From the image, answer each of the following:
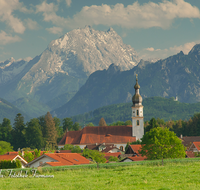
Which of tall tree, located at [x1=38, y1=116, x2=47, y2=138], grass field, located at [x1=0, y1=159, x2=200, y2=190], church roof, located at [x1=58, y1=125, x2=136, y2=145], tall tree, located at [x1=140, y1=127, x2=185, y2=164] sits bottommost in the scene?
grass field, located at [x1=0, y1=159, x2=200, y2=190]

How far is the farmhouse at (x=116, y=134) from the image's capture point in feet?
415

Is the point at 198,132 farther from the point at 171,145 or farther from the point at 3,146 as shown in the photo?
the point at 171,145

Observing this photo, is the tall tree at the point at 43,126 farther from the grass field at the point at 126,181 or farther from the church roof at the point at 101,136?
the grass field at the point at 126,181

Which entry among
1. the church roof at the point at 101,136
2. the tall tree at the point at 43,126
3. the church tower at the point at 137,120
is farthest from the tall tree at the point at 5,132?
the church tower at the point at 137,120

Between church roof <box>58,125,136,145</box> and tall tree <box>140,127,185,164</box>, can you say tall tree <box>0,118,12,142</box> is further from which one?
tall tree <box>140,127,185,164</box>

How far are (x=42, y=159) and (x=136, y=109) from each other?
71.7 m

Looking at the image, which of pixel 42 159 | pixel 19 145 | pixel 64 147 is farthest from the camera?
pixel 19 145

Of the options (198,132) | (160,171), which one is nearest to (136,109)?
(198,132)

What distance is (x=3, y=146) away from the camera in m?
130

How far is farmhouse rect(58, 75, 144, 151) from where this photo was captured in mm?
126625

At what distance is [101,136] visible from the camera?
434ft

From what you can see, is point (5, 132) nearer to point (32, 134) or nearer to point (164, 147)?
point (32, 134)

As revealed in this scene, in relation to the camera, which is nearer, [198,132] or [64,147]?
[64,147]

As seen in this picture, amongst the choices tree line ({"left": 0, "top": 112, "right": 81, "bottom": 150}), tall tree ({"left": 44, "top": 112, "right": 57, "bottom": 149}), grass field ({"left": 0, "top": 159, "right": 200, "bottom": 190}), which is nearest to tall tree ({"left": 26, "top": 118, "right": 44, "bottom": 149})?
tree line ({"left": 0, "top": 112, "right": 81, "bottom": 150})
